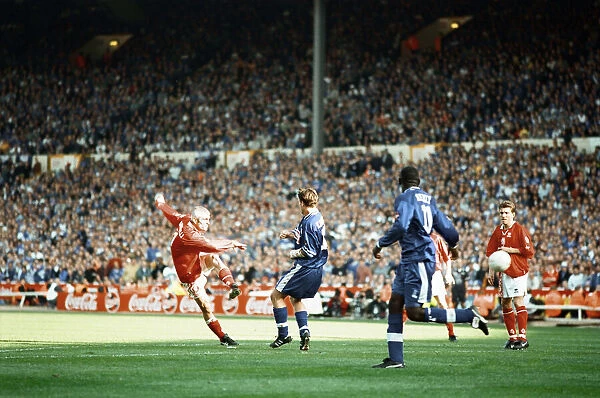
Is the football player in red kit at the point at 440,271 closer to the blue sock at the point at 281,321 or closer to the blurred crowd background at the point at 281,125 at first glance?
the blue sock at the point at 281,321

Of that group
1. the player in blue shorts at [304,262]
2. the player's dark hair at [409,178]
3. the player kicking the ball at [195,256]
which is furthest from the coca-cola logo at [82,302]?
the player's dark hair at [409,178]

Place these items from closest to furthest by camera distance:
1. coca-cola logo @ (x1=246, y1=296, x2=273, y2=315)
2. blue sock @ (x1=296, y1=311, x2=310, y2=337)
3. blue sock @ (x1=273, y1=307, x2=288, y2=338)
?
blue sock @ (x1=296, y1=311, x2=310, y2=337) < blue sock @ (x1=273, y1=307, x2=288, y2=338) < coca-cola logo @ (x1=246, y1=296, x2=273, y2=315)

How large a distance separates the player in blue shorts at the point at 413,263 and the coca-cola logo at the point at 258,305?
21319mm

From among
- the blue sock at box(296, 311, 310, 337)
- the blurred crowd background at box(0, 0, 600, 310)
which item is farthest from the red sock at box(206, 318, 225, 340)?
the blurred crowd background at box(0, 0, 600, 310)

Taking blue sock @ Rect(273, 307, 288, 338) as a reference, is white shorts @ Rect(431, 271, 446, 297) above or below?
above

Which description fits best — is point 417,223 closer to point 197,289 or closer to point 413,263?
point 413,263

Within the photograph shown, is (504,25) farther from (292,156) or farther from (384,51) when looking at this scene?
(292,156)

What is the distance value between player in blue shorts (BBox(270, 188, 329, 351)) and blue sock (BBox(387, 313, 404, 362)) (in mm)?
3288

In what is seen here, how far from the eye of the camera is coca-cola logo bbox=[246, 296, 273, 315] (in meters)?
34.0

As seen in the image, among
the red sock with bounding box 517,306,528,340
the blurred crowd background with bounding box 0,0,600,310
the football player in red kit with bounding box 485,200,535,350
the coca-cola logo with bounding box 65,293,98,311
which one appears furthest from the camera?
the coca-cola logo with bounding box 65,293,98,311

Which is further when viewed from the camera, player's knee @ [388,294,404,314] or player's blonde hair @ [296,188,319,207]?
player's blonde hair @ [296,188,319,207]

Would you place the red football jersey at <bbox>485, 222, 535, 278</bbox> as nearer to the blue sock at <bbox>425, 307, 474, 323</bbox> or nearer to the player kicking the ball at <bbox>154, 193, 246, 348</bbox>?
the player kicking the ball at <bbox>154, 193, 246, 348</bbox>

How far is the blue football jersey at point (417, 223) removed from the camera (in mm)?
12406

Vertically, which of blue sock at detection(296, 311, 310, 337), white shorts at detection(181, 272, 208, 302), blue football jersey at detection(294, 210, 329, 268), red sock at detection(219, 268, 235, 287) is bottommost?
blue sock at detection(296, 311, 310, 337)
